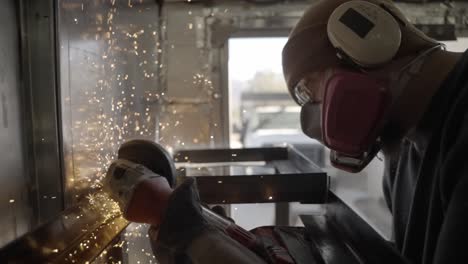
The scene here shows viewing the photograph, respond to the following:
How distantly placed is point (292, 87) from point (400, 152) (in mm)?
307

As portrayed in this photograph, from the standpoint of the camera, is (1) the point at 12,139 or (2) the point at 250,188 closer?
(1) the point at 12,139

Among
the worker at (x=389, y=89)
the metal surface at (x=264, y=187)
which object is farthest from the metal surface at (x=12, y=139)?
the worker at (x=389, y=89)

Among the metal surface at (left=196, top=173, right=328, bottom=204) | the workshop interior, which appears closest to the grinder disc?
the workshop interior

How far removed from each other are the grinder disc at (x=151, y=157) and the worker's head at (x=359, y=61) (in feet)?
1.09

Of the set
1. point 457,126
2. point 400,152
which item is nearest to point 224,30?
point 400,152

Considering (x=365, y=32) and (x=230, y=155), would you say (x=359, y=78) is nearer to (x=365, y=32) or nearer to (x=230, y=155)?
(x=365, y=32)

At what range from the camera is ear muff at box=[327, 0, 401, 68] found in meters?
0.77

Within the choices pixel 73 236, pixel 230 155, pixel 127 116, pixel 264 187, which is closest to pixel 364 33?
pixel 264 187

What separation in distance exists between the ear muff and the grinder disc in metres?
0.42

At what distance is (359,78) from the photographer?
76cm

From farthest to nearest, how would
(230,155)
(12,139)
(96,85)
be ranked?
(230,155) < (96,85) < (12,139)

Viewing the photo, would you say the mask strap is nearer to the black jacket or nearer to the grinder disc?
the black jacket

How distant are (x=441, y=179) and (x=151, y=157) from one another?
51cm

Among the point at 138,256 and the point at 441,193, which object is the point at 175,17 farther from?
the point at 441,193
